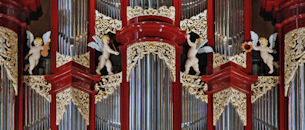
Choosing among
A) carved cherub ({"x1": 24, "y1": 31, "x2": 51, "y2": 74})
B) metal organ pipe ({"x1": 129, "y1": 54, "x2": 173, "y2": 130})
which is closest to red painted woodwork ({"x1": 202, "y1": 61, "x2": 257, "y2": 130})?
metal organ pipe ({"x1": 129, "y1": 54, "x2": 173, "y2": 130})

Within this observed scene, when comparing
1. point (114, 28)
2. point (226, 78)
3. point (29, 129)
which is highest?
point (114, 28)

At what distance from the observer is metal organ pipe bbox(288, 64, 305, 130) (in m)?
11.9

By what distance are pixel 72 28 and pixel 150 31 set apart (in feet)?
4.94

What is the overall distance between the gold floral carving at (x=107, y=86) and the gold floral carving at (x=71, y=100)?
27cm

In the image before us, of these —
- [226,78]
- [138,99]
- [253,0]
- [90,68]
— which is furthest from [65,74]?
[253,0]

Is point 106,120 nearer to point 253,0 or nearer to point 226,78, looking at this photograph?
point 226,78

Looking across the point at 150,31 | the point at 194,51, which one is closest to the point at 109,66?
the point at 150,31

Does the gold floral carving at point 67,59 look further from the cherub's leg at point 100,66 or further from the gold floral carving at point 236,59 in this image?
the gold floral carving at point 236,59

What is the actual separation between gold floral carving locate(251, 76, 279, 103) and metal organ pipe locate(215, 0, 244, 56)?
649mm

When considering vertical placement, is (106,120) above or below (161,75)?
below

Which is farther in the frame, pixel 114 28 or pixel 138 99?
pixel 114 28

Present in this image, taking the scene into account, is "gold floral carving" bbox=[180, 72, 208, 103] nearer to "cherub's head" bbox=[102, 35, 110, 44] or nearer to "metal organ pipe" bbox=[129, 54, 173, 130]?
"metal organ pipe" bbox=[129, 54, 173, 130]

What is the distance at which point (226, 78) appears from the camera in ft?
41.1

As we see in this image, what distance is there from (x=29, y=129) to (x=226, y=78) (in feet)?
11.7
